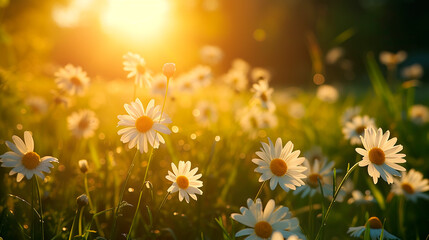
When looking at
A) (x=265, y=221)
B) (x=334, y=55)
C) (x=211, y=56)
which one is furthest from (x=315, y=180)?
(x=334, y=55)

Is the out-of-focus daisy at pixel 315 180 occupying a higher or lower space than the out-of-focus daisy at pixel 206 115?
lower

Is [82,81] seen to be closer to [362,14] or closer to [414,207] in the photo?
[414,207]

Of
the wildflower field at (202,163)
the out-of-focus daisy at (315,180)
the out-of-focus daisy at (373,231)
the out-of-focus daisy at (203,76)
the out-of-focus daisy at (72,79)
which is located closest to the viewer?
the wildflower field at (202,163)

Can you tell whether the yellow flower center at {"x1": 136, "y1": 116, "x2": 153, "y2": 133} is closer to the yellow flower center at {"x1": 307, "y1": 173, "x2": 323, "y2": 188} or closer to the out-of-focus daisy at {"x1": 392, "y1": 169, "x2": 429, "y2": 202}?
the yellow flower center at {"x1": 307, "y1": 173, "x2": 323, "y2": 188}

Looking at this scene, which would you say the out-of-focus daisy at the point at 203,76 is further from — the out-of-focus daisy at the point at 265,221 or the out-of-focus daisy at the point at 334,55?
the out-of-focus daisy at the point at 334,55

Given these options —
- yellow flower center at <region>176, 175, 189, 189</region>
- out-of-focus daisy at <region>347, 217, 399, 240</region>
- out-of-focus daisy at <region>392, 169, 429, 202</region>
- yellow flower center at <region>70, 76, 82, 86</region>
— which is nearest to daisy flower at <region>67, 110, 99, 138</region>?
yellow flower center at <region>70, 76, 82, 86</region>

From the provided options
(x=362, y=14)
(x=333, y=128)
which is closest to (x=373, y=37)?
(x=362, y=14)

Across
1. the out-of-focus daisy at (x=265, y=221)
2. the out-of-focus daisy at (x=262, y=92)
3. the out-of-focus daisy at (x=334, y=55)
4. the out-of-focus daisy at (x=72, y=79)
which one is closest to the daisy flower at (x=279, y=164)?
the out-of-focus daisy at (x=265, y=221)
